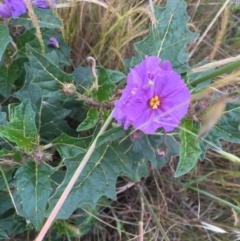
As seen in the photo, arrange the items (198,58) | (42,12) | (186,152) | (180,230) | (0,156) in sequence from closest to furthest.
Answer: (186,152) < (0,156) < (42,12) < (180,230) < (198,58)

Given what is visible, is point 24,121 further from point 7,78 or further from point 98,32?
point 98,32

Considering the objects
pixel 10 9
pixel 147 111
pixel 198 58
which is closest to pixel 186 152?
pixel 147 111

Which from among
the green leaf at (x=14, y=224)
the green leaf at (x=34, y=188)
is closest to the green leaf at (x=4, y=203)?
the green leaf at (x=14, y=224)

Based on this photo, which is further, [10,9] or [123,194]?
[123,194]

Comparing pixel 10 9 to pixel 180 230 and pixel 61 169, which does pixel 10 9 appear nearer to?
pixel 61 169

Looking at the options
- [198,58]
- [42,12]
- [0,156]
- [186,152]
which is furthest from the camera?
[198,58]

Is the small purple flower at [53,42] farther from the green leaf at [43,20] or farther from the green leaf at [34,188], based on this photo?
the green leaf at [34,188]

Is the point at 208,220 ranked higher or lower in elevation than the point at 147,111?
lower

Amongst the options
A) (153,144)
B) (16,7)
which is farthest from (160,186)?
(16,7)
